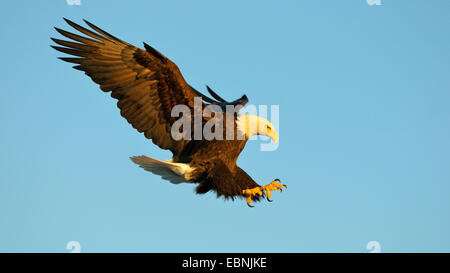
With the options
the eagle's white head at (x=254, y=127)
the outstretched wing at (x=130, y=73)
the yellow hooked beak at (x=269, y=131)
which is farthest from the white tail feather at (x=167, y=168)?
the yellow hooked beak at (x=269, y=131)

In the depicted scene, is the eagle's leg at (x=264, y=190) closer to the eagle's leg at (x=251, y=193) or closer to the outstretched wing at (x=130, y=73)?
the eagle's leg at (x=251, y=193)

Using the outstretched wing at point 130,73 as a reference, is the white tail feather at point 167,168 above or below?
below

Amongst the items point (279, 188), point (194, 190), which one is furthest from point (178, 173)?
point (279, 188)

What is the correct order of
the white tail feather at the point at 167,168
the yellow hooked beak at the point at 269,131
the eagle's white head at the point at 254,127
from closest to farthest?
the white tail feather at the point at 167,168 < the eagle's white head at the point at 254,127 < the yellow hooked beak at the point at 269,131

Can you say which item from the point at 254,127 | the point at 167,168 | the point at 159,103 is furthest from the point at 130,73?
the point at 254,127

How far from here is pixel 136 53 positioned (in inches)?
232

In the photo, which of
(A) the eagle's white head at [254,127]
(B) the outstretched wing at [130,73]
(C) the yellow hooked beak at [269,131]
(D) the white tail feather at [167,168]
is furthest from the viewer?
(C) the yellow hooked beak at [269,131]

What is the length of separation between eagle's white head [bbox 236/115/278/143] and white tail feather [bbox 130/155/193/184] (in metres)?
0.73

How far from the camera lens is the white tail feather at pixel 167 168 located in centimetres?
609

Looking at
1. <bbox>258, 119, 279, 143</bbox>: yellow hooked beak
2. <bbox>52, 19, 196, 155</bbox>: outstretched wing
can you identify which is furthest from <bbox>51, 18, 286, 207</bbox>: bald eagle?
<bbox>258, 119, 279, 143</bbox>: yellow hooked beak

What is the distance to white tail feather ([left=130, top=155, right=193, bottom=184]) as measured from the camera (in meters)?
6.09

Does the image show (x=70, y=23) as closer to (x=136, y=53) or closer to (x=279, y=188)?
(x=136, y=53)

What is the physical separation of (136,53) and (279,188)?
6.62 ft

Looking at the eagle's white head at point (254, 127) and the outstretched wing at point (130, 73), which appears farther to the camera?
the eagle's white head at point (254, 127)
